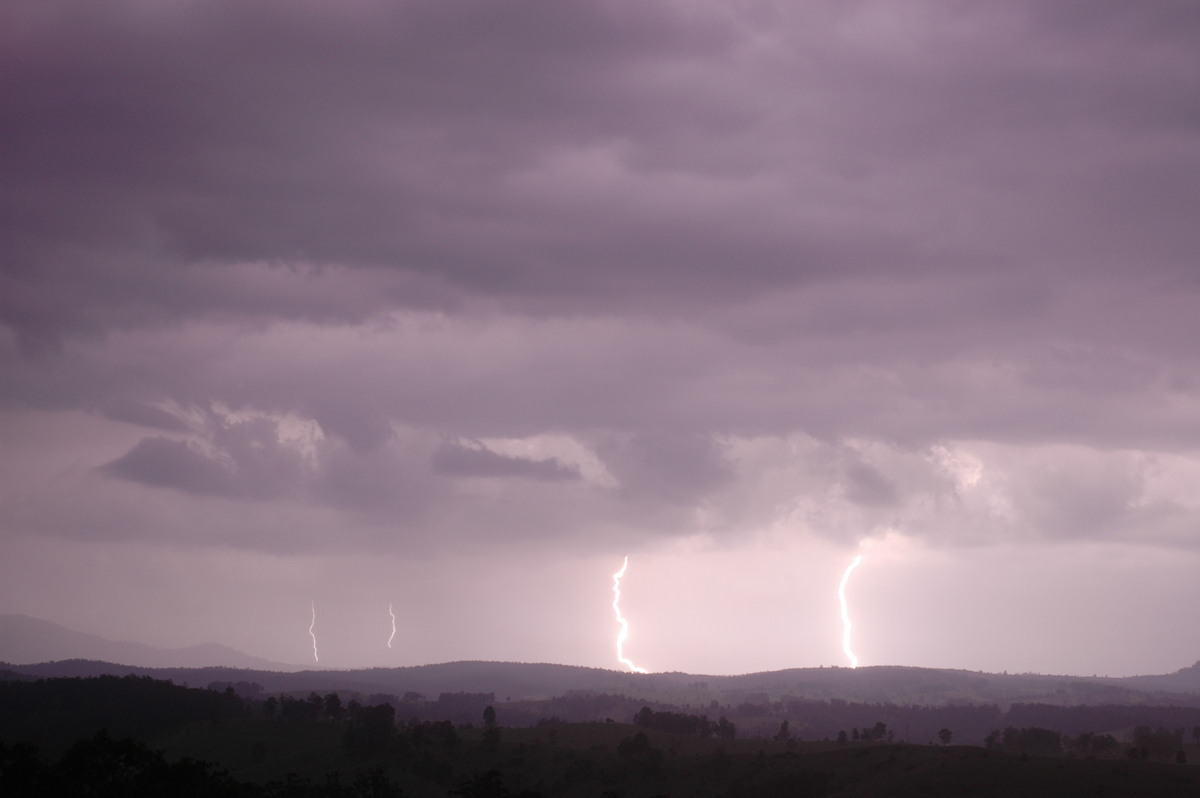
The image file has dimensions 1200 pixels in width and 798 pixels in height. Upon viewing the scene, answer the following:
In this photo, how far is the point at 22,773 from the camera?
88312mm

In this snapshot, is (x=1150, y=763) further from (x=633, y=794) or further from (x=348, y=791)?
(x=348, y=791)

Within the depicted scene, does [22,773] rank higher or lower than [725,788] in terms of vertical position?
higher

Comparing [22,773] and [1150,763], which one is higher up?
[22,773]

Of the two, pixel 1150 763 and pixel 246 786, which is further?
pixel 1150 763

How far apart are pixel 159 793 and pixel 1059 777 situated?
405 ft

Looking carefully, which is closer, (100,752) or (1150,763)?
(100,752)

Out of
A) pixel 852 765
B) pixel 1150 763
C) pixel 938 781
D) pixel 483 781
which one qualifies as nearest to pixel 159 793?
pixel 483 781

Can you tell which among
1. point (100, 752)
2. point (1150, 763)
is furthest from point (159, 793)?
point (1150, 763)

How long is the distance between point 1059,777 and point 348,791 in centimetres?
9887

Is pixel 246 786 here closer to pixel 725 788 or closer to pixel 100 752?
pixel 100 752

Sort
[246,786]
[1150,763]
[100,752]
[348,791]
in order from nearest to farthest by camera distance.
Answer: [100,752] → [246,786] → [348,791] → [1150,763]

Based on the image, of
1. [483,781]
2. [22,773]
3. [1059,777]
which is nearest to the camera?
[22,773]

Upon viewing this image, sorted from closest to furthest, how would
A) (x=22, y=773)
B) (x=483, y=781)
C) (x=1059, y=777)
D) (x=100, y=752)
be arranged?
(x=22, y=773)
(x=100, y=752)
(x=483, y=781)
(x=1059, y=777)

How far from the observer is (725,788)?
19075cm
